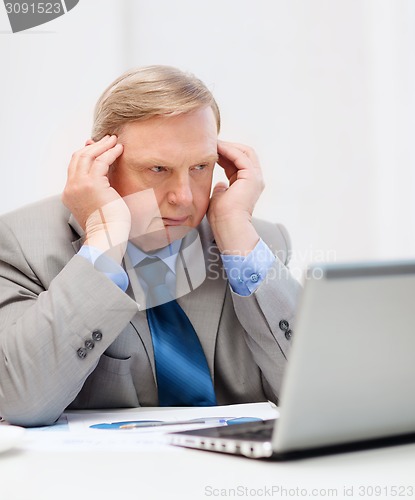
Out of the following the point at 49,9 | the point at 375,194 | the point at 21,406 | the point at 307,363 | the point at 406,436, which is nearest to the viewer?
the point at 307,363

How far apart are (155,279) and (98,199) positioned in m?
0.21

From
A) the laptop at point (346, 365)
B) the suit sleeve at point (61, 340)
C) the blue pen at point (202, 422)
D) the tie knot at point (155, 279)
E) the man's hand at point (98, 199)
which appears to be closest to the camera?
the laptop at point (346, 365)

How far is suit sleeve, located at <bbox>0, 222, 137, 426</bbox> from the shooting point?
1.29 meters

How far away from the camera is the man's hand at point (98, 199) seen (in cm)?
144

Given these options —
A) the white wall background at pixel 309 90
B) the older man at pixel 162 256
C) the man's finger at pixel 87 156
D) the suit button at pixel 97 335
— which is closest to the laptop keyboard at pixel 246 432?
the suit button at pixel 97 335

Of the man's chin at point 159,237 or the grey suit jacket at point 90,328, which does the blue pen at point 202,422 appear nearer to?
the grey suit jacket at point 90,328

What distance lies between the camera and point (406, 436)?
86 cm

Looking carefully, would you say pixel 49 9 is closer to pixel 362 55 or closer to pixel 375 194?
pixel 362 55

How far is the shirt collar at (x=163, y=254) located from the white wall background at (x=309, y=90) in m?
0.99

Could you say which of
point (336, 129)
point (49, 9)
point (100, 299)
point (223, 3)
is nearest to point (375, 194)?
point (336, 129)

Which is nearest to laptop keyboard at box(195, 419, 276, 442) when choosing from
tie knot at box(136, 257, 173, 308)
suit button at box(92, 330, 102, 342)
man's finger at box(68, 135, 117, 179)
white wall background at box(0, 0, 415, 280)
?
suit button at box(92, 330, 102, 342)

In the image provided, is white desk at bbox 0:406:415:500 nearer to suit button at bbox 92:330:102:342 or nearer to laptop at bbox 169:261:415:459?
laptop at bbox 169:261:415:459

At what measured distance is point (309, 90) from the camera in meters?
2.82

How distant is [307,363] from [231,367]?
879 mm
